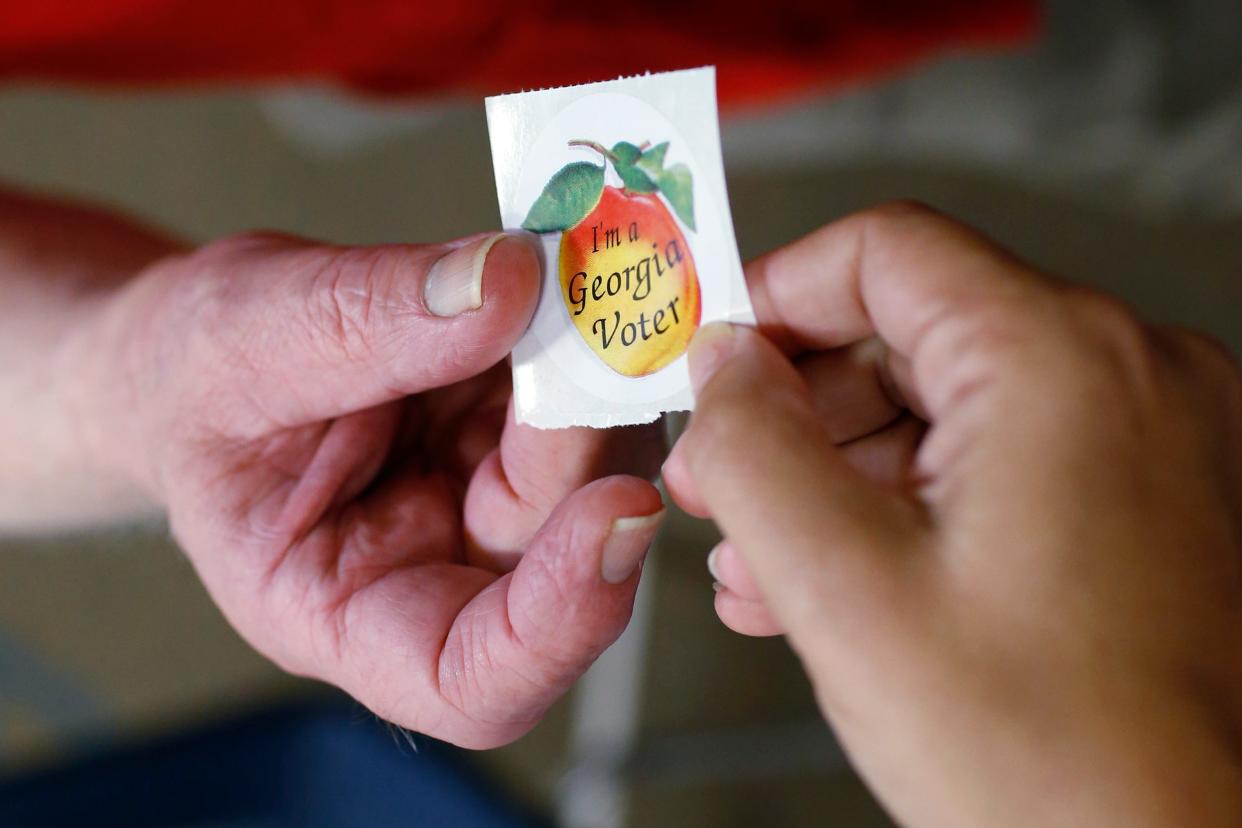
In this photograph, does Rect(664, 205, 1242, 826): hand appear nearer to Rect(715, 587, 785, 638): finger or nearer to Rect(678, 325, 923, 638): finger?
Rect(678, 325, 923, 638): finger

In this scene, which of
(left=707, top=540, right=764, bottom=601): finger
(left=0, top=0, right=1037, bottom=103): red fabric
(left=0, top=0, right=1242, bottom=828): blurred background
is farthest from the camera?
(left=0, top=0, right=1242, bottom=828): blurred background

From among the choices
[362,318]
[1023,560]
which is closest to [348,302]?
[362,318]

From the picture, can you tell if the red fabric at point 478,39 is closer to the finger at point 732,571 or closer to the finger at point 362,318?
the finger at point 362,318

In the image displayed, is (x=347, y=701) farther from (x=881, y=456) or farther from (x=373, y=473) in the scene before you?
(x=881, y=456)

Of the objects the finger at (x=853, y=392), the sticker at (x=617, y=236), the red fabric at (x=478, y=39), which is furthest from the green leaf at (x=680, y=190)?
the red fabric at (x=478, y=39)

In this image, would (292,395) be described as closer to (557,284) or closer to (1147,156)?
(557,284)

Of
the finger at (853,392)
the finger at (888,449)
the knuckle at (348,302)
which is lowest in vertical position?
the finger at (888,449)

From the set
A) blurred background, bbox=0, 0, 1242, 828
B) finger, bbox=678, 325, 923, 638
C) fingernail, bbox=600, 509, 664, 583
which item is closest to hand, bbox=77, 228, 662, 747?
fingernail, bbox=600, 509, 664, 583
